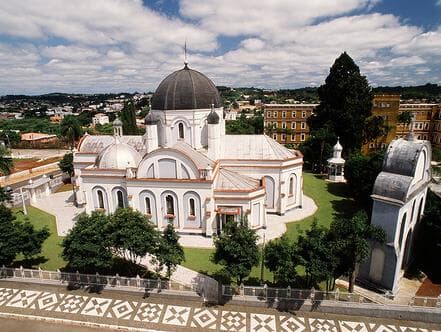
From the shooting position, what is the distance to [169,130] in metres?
30.7

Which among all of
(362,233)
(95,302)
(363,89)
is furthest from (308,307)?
(363,89)

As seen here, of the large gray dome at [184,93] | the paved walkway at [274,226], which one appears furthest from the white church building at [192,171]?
the paved walkway at [274,226]

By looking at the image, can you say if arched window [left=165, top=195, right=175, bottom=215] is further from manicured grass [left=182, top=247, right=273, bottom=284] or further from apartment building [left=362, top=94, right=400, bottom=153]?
apartment building [left=362, top=94, right=400, bottom=153]

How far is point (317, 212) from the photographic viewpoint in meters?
30.8

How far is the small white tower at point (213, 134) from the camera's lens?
28.5 m

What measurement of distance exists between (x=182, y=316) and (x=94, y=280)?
652cm

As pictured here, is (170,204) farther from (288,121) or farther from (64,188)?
(288,121)

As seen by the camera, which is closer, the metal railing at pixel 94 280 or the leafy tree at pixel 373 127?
the metal railing at pixel 94 280

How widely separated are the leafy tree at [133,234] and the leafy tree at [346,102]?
1347 inches

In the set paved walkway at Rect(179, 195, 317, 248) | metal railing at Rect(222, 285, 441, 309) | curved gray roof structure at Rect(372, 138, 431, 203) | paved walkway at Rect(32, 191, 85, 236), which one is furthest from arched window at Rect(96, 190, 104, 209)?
curved gray roof structure at Rect(372, 138, 431, 203)

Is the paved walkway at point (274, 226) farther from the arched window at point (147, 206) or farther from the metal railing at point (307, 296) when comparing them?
the metal railing at point (307, 296)

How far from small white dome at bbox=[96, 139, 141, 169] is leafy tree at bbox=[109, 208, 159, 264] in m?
10.8

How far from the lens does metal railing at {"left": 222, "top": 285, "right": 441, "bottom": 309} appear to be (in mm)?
16188

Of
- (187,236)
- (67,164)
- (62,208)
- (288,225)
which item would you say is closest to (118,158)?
(187,236)
